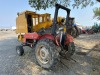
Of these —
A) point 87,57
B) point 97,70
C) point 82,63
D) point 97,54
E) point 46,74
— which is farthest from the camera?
point 97,54

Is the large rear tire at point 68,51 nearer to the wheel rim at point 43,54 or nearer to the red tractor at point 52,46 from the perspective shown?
the red tractor at point 52,46

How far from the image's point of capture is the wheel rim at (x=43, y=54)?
21.6 ft

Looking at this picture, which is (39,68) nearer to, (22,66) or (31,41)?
(22,66)

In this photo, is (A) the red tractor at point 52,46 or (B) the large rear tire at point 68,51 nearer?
(A) the red tractor at point 52,46

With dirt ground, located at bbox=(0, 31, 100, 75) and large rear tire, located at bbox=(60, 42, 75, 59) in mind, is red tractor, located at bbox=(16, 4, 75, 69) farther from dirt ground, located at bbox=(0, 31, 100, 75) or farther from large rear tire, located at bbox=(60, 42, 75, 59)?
dirt ground, located at bbox=(0, 31, 100, 75)

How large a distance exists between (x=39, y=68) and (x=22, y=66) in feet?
2.39

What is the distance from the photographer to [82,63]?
7.44 meters

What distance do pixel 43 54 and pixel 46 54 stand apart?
0.26m

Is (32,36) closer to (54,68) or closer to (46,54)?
(46,54)

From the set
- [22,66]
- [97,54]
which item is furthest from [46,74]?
[97,54]

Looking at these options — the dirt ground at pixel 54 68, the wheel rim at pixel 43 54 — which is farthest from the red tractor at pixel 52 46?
the dirt ground at pixel 54 68

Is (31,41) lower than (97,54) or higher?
higher

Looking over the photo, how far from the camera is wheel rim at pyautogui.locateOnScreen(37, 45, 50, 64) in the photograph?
6588 mm

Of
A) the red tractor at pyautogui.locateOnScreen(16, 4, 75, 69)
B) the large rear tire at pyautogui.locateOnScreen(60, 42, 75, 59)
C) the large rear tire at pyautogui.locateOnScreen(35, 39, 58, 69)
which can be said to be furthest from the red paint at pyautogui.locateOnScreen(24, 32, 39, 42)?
the large rear tire at pyautogui.locateOnScreen(60, 42, 75, 59)
